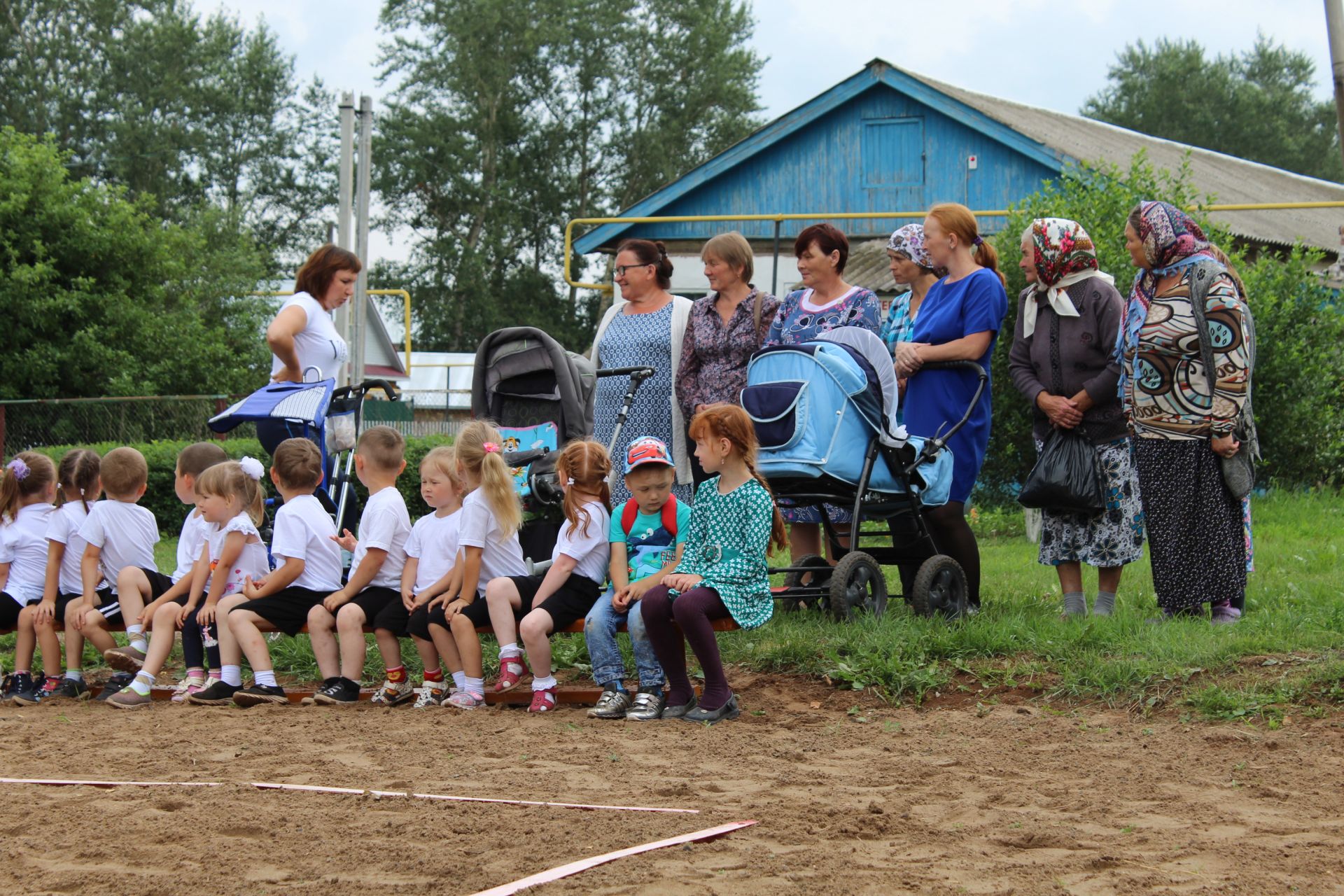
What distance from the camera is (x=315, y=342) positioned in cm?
727

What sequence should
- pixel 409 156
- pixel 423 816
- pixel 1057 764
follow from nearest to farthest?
pixel 423 816 < pixel 1057 764 < pixel 409 156

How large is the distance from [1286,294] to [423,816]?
33.1 feet

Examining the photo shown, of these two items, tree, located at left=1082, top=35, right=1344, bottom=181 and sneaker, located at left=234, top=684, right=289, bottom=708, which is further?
tree, located at left=1082, top=35, right=1344, bottom=181

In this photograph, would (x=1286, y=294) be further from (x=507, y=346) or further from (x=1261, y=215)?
(x=1261, y=215)

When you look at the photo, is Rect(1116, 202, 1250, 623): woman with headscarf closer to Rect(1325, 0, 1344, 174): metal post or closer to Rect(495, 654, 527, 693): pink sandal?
Rect(1325, 0, 1344, 174): metal post

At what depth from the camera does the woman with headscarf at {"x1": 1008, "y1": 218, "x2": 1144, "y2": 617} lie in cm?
672

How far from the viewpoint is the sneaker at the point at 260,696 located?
6234 millimetres

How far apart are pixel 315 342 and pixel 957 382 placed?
130 inches

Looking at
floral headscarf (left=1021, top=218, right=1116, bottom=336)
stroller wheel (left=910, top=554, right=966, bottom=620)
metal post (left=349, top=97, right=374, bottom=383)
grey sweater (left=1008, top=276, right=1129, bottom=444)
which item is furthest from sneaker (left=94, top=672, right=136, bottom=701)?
metal post (left=349, top=97, right=374, bottom=383)

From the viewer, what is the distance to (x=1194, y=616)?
6.27 meters

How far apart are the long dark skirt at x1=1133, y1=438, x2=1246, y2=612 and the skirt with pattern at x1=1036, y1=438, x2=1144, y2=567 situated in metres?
0.35

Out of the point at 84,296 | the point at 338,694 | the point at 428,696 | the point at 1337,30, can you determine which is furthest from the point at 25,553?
the point at 84,296

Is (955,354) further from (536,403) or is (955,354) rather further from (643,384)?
(536,403)

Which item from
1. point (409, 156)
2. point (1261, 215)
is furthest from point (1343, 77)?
point (409, 156)
